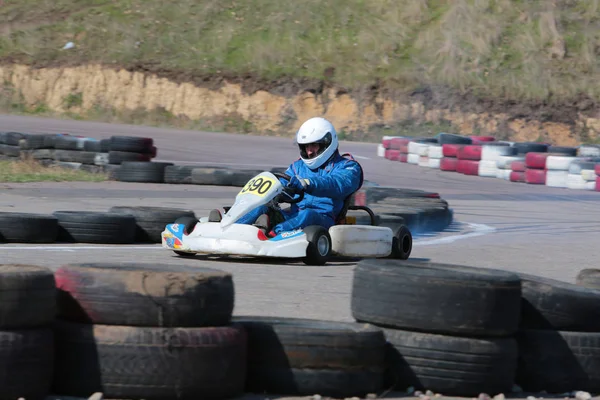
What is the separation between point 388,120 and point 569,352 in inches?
1198

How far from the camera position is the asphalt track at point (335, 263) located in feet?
24.0

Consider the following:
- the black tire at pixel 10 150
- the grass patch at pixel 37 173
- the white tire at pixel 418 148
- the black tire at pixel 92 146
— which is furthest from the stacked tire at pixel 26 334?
the white tire at pixel 418 148

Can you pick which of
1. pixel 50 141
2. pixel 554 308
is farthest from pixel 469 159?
pixel 554 308

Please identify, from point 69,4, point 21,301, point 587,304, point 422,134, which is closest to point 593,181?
point 422,134

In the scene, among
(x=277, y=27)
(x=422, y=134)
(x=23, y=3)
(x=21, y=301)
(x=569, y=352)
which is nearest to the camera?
(x=21, y=301)

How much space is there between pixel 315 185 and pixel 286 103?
27144 mm

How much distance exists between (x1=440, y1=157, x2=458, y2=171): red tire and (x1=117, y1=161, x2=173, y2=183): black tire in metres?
8.29

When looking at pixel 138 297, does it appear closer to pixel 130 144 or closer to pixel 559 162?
pixel 130 144

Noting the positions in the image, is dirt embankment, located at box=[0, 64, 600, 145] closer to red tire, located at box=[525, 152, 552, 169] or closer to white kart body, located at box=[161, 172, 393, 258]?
red tire, located at box=[525, 152, 552, 169]

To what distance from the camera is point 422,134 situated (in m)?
34.8

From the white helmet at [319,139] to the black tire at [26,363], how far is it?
16.8 feet

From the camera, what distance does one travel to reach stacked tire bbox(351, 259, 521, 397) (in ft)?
15.2

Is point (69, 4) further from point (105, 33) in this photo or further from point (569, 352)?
point (569, 352)

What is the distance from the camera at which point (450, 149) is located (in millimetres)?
23922
